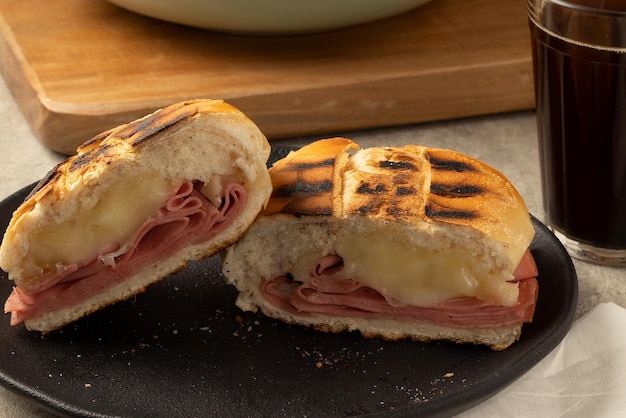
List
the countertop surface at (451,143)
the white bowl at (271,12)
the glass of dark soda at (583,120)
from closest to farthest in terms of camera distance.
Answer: the glass of dark soda at (583,120), the countertop surface at (451,143), the white bowl at (271,12)

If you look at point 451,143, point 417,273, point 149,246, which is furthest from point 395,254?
point 451,143

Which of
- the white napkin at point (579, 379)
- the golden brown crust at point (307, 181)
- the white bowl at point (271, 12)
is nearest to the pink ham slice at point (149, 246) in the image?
the golden brown crust at point (307, 181)

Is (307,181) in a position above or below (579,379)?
above

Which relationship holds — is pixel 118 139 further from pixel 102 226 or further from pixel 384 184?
pixel 384 184

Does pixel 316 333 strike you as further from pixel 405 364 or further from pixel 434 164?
pixel 434 164

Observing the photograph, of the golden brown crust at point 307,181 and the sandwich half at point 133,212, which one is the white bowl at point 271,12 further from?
the sandwich half at point 133,212
